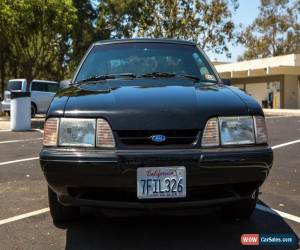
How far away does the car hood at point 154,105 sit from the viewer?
3.74m

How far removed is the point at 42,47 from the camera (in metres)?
24.1

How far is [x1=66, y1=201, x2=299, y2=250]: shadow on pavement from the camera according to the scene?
4.12 meters

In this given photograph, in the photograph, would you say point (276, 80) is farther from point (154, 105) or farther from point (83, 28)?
point (154, 105)

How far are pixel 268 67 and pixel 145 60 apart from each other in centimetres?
3992

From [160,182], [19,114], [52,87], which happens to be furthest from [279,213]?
[52,87]

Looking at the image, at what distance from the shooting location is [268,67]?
4378cm

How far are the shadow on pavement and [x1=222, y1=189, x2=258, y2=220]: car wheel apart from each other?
2.3 inches

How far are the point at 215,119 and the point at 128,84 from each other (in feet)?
3.21

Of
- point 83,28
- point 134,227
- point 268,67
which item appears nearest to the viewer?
point 134,227

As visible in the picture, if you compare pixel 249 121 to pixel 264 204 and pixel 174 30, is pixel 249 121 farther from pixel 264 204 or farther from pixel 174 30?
pixel 174 30

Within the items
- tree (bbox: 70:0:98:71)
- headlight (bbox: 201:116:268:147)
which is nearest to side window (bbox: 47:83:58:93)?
tree (bbox: 70:0:98:71)

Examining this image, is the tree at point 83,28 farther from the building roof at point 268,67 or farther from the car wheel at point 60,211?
the car wheel at point 60,211

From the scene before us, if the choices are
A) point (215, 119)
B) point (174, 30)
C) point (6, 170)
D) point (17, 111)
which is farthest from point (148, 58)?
point (174, 30)

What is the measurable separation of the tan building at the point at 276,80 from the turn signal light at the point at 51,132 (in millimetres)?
40914
